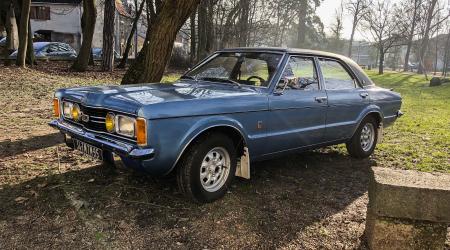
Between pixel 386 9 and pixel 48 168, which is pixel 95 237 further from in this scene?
pixel 386 9

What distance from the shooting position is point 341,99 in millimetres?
5645

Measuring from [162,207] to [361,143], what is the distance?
142 inches

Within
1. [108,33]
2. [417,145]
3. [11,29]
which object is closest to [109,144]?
[417,145]

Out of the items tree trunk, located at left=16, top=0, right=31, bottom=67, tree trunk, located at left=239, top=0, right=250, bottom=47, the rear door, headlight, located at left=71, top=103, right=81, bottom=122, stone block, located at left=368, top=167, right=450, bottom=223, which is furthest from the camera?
tree trunk, located at left=239, top=0, right=250, bottom=47

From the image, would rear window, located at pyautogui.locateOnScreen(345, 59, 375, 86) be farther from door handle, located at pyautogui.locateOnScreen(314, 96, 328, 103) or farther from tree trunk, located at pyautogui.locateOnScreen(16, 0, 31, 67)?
tree trunk, located at pyautogui.locateOnScreen(16, 0, 31, 67)

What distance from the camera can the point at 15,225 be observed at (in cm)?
360

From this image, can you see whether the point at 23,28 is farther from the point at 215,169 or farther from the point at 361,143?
the point at 215,169

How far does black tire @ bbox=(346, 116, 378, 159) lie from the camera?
6.21m

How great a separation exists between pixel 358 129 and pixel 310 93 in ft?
4.69

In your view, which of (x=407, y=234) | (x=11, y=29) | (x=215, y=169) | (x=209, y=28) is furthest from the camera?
(x=209, y=28)

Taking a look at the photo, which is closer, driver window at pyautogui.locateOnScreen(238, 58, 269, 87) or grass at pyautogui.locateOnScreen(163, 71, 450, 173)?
driver window at pyautogui.locateOnScreen(238, 58, 269, 87)

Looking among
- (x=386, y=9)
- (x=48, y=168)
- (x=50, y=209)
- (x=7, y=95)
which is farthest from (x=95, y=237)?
(x=386, y=9)

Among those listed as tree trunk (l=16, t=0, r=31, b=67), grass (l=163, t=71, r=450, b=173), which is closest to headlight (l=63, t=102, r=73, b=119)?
grass (l=163, t=71, r=450, b=173)

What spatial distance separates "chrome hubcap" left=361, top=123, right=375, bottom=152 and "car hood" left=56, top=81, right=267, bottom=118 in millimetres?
2551
